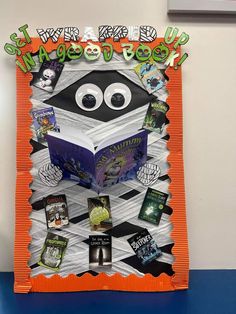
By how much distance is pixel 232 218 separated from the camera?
0.96m

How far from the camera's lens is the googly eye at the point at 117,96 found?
916 millimetres

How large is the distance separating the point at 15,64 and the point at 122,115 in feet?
0.93

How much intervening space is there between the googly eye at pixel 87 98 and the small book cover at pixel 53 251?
304 millimetres

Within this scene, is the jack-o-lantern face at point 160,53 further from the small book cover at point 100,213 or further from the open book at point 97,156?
the small book cover at point 100,213

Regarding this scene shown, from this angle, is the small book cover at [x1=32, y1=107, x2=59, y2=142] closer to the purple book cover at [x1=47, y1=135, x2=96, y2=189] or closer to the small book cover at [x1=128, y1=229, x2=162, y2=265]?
the purple book cover at [x1=47, y1=135, x2=96, y2=189]

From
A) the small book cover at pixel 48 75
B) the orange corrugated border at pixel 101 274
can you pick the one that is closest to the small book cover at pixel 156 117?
the orange corrugated border at pixel 101 274

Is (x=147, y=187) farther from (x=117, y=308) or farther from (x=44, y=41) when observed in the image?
(x=44, y=41)

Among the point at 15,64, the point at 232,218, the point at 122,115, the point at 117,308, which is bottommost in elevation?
the point at 117,308

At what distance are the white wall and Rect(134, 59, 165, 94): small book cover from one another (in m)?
0.08

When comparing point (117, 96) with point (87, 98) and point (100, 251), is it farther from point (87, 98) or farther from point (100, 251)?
point (100, 251)

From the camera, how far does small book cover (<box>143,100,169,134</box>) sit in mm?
915

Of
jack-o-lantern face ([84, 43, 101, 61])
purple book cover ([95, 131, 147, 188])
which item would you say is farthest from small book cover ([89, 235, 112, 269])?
jack-o-lantern face ([84, 43, 101, 61])
